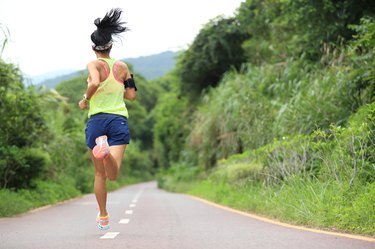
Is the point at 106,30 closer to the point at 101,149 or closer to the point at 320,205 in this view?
the point at 101,149

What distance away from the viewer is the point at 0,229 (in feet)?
26.0

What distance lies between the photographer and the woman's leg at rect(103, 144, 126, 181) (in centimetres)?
624

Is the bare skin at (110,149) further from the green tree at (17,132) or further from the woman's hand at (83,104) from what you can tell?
the green tree at (17,132)

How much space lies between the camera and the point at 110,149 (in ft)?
20.9

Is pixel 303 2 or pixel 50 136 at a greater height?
pixel 303 2

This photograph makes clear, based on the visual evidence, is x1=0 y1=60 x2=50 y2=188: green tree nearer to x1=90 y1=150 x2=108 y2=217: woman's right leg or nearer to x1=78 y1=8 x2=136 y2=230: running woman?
x1=90 y1=150 x2=108 y2=217: woman's right leg

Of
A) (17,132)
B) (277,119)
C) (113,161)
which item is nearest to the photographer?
(113,161)

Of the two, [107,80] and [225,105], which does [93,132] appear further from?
[225,105]

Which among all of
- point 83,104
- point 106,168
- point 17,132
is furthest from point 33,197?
point 106,168

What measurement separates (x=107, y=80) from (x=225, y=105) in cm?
1624

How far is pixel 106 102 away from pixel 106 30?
0.84 metres

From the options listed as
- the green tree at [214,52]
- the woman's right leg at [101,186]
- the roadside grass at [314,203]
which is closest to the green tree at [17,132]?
the roadside grass at [314,203]

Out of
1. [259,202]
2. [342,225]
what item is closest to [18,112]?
[259,202]

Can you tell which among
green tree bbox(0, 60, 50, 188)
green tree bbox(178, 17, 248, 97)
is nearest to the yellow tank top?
green tree bbox(0, 60, 50, 188)
